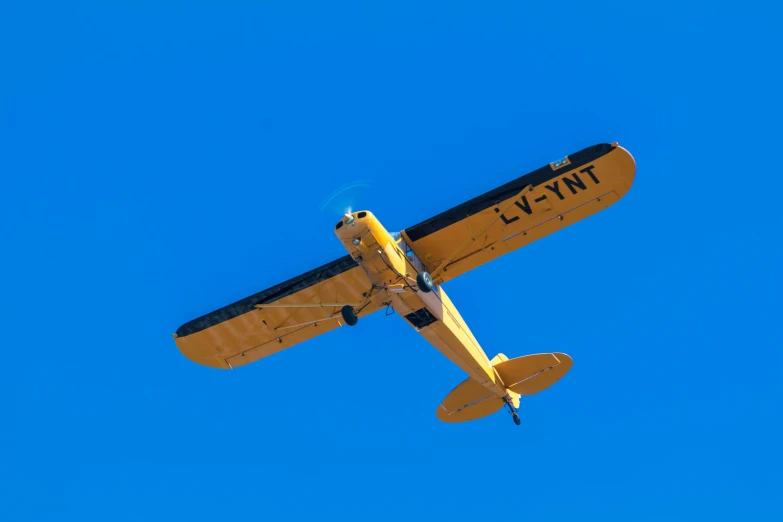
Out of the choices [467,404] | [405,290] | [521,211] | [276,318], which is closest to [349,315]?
[405,290]

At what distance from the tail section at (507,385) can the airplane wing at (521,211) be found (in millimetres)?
4143

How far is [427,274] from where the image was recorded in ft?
66.3

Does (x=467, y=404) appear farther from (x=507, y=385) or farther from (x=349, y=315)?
(x=349, y=315)

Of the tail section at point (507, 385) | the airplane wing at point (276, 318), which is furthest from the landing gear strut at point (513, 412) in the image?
the airplane wing at point (276, 318)

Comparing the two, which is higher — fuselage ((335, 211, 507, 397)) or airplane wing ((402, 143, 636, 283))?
airplane wing ((402, 143, 636, 283))

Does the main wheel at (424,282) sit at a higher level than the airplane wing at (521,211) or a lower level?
lower

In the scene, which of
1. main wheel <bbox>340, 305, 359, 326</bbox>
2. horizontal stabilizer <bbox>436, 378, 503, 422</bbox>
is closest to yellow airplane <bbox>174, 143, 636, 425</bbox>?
main wheel <bbox>340, 305, 359, 326</bbox>

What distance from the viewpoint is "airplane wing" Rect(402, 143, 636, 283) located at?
806 inches

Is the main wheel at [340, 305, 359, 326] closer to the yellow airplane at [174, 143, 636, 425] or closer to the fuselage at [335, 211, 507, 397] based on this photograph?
the yellow airplane at [174, 143, 636, 425]

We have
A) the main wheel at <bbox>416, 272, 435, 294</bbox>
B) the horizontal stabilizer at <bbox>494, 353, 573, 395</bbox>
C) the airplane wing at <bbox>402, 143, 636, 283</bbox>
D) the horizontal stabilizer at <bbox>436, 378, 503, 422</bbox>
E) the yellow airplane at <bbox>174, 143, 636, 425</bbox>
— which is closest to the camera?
the main wheel at <bbox>416, 272, 435, 294</bbox>

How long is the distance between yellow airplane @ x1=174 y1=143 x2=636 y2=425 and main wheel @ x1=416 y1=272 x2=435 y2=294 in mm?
29

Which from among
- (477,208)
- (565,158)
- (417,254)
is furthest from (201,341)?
(565,158)

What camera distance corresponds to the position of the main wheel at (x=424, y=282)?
20.0m

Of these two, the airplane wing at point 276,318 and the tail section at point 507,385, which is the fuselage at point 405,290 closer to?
the airplane wing at point 276,318
